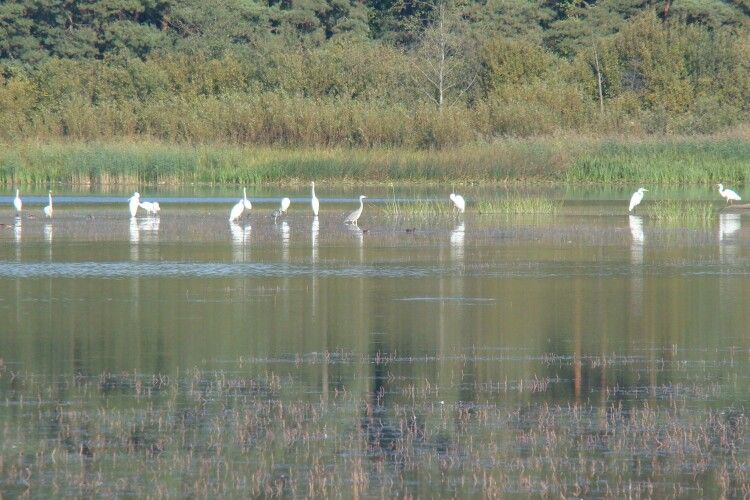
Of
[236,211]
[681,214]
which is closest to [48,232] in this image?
[236,211]

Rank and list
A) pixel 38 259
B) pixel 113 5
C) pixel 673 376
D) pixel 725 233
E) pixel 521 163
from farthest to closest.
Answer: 1. pixel 113 5
2. pixel 521 163
3. pixel 725 233
4. pixel 38 259
5. pixel 673 376

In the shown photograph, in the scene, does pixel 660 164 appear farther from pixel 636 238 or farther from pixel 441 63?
pixel 636 238

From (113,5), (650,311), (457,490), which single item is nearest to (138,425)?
(457,490)

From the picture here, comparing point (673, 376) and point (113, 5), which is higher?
point (113, 5)

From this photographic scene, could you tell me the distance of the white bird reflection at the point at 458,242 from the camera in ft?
57.6

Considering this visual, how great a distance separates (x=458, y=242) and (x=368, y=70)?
28452 millimetres

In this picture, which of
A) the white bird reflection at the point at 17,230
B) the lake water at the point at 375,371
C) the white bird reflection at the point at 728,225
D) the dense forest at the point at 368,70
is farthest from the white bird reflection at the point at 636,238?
the dense forest at the point at 368,70

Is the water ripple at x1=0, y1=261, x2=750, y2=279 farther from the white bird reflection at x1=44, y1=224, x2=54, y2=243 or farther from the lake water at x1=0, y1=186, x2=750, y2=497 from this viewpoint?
the white bird reflection at x1=44, y1=224, x2=54, y2=243

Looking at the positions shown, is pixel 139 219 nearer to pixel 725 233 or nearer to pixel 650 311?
pixel 725 233

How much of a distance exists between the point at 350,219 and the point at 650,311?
11167 millimetres

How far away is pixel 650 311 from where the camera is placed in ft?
39.8

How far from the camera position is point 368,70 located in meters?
47.4

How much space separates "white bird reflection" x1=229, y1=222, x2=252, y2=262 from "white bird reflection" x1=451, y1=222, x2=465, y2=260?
2.59 metres

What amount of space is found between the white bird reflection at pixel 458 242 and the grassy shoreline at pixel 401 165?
12.0m
